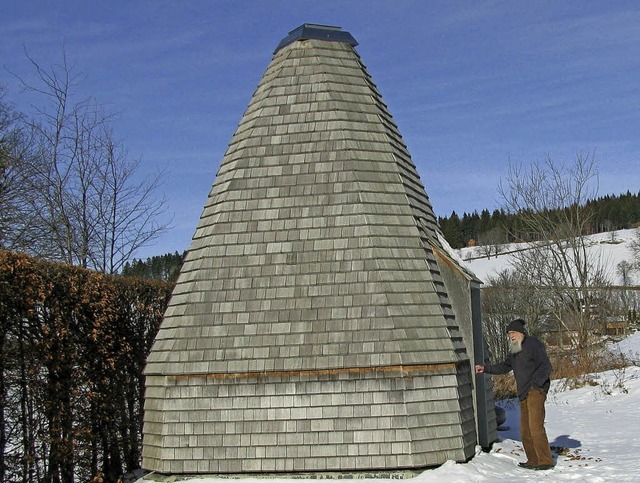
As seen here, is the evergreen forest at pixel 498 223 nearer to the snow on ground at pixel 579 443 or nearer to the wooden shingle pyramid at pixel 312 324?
the snow on ground at pixel 579 443

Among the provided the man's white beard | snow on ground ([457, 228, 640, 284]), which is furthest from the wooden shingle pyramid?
snow on ground ([457, 228, 640, 284])

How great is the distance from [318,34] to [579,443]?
807 centimetres

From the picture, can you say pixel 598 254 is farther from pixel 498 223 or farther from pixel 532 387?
pixel 532 387

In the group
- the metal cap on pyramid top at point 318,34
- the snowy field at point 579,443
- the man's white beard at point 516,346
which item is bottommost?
the snowy field at point 579,443

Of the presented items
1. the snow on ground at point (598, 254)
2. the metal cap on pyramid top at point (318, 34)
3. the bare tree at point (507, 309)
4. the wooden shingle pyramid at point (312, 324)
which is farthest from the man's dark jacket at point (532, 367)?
the snow on ground at point (598, 254)

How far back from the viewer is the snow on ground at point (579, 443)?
8031 millimetres

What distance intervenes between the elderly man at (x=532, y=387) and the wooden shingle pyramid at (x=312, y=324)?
80cm

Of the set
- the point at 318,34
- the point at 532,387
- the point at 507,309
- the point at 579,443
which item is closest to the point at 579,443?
the point at 579,443

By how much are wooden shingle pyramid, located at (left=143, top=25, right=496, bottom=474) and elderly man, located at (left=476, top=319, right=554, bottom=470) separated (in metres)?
0.80

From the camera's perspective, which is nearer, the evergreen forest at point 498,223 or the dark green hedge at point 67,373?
the dark green hedge at point 67,373

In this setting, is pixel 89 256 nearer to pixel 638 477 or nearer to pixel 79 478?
pixel 79 478

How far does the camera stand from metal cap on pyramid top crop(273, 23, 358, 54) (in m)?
10.6

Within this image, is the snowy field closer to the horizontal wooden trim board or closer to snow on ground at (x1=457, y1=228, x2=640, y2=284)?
the horizontal wooden trim board

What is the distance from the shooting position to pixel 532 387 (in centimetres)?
820
